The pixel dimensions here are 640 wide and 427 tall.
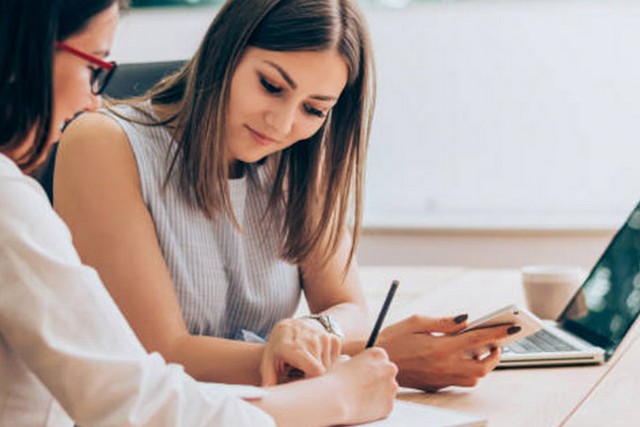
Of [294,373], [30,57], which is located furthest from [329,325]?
[30,57]

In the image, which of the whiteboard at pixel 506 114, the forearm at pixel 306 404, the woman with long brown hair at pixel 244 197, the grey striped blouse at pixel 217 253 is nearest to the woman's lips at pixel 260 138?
the woman with long brown hair at pixel 244 197

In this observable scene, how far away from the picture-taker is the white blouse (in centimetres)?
88

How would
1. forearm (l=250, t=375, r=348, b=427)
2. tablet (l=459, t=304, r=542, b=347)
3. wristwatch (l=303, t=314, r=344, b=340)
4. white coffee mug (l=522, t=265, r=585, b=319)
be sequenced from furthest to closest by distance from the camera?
1. white coffee mug (l=522, t=265, r=585, b=319)
2. wristwatch (l=303, t=314, r=344, b=340)
3. tablet (l=459, t=304, r=542, b=347)
4. forearm (l=250, t=375, r=348, b=427)

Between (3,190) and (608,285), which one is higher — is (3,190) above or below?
above

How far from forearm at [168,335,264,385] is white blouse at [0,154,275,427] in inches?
17.8

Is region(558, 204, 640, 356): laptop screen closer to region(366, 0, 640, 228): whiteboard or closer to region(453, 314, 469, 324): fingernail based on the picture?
region(453, 314, 469, 324): fingernail

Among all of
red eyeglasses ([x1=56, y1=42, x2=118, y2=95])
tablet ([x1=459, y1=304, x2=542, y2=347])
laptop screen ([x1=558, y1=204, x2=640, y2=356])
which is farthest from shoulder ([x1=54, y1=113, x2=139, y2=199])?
laptop screen ([x1=558, y1=204, x2=640, y2=356])

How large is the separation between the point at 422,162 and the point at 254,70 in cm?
207

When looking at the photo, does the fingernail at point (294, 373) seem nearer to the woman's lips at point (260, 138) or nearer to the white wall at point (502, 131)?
the woman's lips at point (260, 138)

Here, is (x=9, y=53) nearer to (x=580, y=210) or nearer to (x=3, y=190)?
(x=3, y=190)

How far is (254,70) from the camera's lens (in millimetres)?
1533

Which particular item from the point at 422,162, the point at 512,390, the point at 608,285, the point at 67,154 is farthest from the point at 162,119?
the point at 422,162

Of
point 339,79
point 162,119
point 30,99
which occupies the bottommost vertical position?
point 162,119

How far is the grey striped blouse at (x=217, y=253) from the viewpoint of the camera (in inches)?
61.4
